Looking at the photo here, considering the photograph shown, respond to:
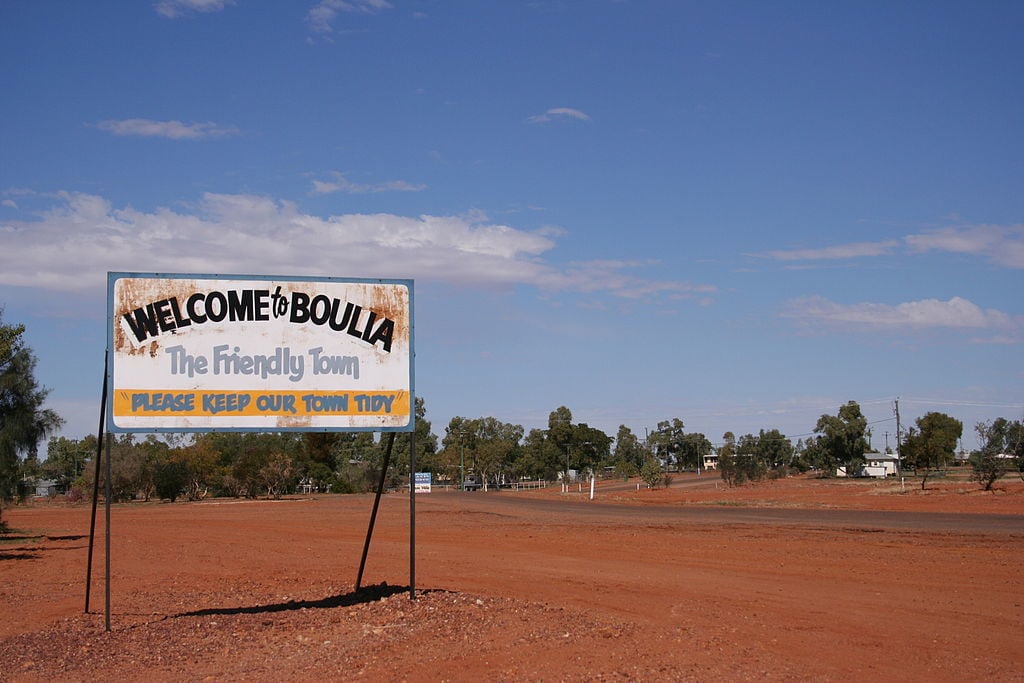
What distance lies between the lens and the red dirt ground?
30.3 ft

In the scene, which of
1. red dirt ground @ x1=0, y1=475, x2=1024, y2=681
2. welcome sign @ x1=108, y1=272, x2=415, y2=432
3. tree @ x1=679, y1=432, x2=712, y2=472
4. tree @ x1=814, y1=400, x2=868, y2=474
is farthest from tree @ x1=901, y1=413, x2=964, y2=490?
welcome sign @ x1=108, y1=272, x2=415, y2=432

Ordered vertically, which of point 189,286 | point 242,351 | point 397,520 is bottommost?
point 397,520

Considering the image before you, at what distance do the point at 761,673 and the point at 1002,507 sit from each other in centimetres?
3893

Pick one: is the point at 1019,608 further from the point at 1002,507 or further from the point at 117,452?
the point at 117,452

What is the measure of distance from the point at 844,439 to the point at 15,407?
104579 millimetres

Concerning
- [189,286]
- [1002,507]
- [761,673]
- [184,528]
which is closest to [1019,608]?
[761,673]

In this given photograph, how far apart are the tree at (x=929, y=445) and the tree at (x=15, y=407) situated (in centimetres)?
8950

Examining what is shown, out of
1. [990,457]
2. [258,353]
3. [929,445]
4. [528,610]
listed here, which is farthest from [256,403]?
[929,445]

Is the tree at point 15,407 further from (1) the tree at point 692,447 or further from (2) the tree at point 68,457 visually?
(1) the tree at point 692,447

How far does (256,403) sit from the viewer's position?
38.7ft

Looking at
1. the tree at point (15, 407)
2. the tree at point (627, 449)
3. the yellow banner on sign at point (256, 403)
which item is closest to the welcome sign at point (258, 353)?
the yellow banner on sign at point (256, 403)

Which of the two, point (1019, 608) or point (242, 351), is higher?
point (242, 351)

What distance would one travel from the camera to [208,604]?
44.0 ft

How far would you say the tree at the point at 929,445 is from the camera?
351 feet
